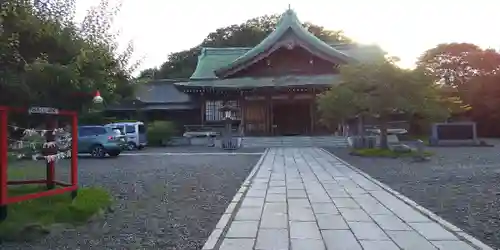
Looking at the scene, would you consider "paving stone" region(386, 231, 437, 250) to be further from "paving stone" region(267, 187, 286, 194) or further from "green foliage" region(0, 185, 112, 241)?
"green foliage" region(0, 185, 112, 241)

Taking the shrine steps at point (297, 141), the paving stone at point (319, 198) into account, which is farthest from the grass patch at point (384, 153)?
the paving stone at point (319, 198)

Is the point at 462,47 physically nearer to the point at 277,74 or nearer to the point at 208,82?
the point at 277,74

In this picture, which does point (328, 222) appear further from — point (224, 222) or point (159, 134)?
point (159, 134)

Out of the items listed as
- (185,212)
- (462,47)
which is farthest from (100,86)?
(462,47)

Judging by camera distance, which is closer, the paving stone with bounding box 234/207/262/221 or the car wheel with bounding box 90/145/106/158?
the paving stone with bounding box 234/207/262/221

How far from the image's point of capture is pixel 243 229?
Result: 5676 mm

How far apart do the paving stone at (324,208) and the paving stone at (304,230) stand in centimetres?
86

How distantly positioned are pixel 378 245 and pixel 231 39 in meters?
49.9

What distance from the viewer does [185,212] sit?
7098 mm

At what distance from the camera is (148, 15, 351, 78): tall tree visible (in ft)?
170

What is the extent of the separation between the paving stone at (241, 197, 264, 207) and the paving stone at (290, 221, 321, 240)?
1.47 m

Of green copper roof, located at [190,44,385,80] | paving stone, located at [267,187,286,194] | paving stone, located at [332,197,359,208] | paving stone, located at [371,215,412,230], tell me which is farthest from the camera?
green copper roof, located at [190,44,385,80]

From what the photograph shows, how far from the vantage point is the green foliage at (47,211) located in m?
5.43

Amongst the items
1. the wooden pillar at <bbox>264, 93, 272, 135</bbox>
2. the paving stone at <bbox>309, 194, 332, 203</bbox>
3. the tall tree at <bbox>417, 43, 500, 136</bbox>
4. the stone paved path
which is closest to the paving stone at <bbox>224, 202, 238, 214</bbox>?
the stone paved path
